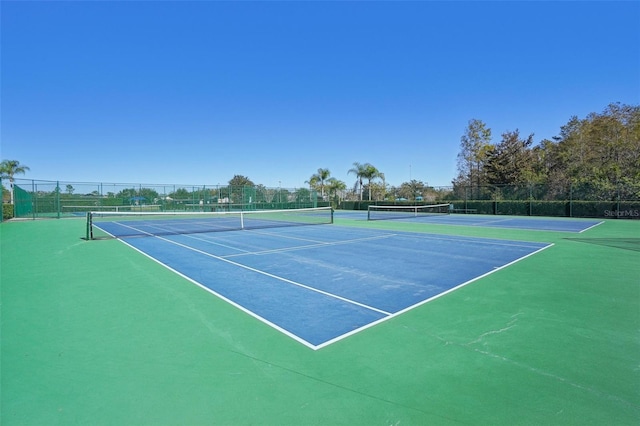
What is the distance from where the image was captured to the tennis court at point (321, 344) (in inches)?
104

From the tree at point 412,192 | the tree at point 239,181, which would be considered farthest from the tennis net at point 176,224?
the tree at point 239,181

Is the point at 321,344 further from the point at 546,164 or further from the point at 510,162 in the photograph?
the point at 546,164

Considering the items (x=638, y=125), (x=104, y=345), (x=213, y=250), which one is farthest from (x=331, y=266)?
(x=638, y=125)

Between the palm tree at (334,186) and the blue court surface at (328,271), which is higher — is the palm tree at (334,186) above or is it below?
above

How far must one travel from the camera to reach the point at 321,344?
3729 mm

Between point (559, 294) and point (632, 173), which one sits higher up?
point (632, 173)

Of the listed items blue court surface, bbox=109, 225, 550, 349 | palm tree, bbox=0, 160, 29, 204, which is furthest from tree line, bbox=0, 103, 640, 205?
blue court surface, bbox=109, 225, 550, 349

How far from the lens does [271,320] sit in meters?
4.44

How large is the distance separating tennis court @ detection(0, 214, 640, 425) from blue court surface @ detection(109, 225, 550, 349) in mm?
52

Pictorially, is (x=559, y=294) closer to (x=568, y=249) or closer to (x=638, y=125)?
(x=568, y=249)

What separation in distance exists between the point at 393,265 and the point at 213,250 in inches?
216

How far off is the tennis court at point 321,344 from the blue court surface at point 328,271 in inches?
2.0

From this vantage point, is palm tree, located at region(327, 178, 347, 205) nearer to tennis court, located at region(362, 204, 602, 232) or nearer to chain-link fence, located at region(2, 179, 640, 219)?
chain-link fence, located at region(2, 179, 640, 219)

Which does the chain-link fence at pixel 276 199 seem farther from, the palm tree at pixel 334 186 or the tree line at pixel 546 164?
the palm tree at pixel 334 186
